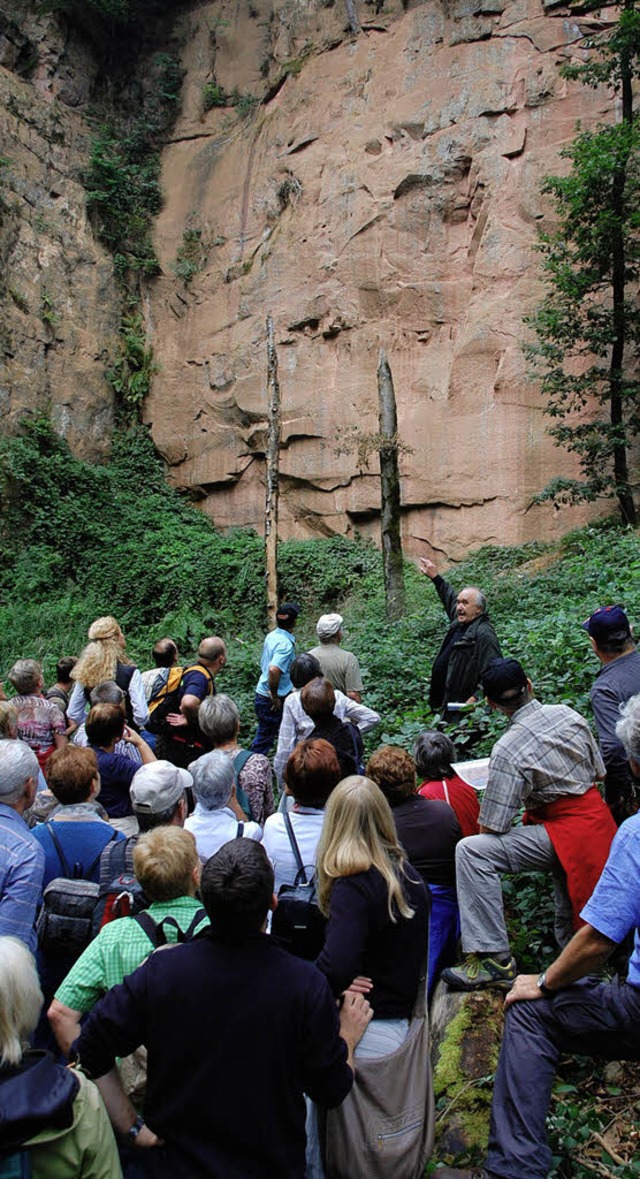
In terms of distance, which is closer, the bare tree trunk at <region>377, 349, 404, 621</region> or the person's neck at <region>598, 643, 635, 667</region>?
the person's neck at <region>598, 643, 635, 667</region>

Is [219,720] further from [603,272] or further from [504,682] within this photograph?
[603,272]

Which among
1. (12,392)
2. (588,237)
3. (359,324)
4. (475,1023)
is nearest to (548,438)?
(588,237)

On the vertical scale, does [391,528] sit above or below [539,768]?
above

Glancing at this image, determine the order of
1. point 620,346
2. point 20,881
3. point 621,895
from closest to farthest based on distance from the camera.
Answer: point 621,895 < point 20,881 < point 620,346

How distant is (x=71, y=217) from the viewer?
2186cm

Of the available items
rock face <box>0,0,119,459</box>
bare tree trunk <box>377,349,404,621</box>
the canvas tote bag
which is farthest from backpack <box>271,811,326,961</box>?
rock face <box>0,0,119,459</box>

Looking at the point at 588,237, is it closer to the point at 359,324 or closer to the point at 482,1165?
the point at 359,324

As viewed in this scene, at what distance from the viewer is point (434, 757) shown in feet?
14.2

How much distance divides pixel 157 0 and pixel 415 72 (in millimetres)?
10999

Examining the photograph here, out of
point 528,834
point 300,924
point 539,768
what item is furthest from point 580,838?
point 300,924

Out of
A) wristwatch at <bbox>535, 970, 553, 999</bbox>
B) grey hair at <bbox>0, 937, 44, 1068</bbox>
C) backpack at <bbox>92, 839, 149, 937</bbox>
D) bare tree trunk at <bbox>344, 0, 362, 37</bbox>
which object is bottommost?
wristwatch at <bbox>535, 970, 553, 999</bbox>

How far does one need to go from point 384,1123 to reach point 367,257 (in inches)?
765

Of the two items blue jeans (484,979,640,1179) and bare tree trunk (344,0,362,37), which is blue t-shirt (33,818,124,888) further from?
bare tree trunk (344,0,362,37)

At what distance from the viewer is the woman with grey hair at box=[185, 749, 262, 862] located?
365cm
